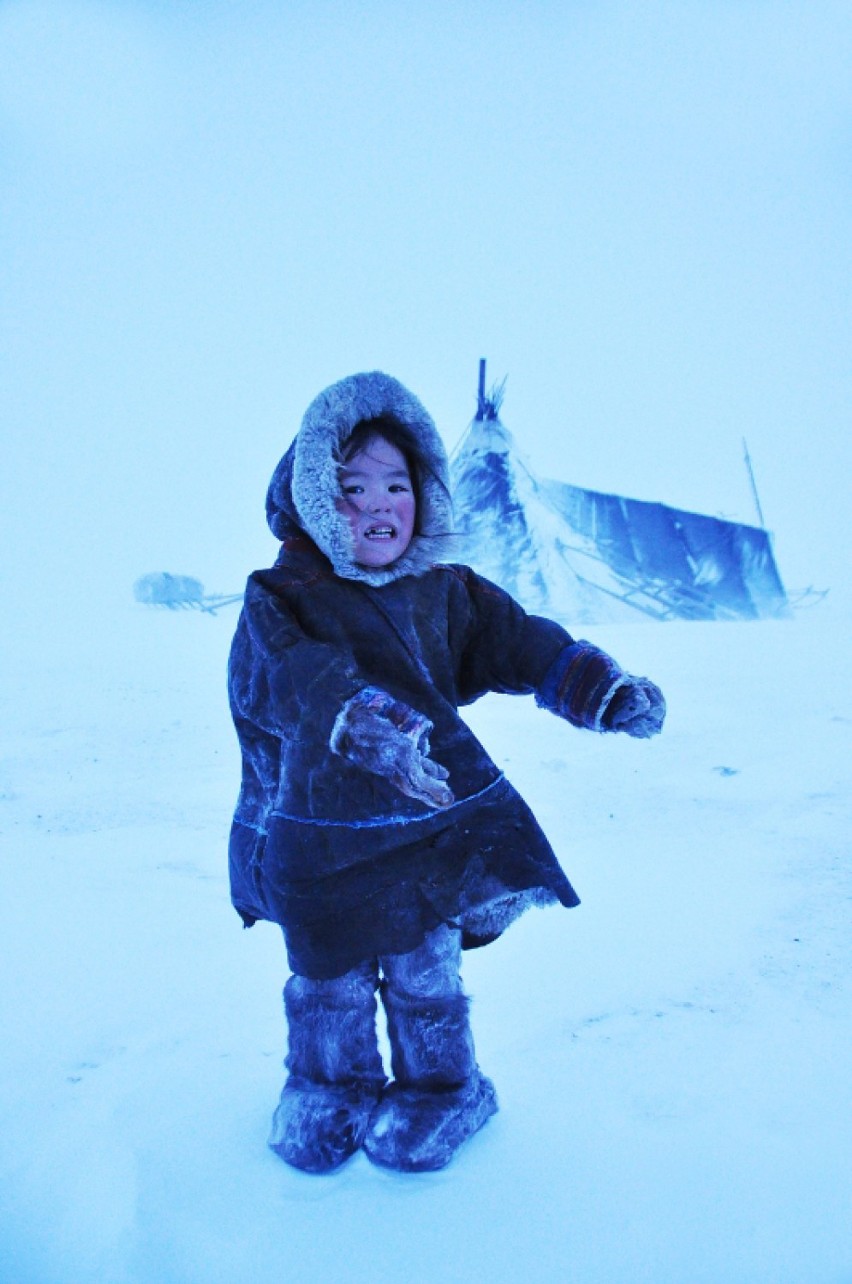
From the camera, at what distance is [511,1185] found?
3.10 feet

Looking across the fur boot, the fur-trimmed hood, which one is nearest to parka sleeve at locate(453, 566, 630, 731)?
the fur-trimmed hood

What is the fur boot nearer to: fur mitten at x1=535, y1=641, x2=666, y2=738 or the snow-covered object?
fur mitten at x1=535, y1=641, x2=666, y2=738

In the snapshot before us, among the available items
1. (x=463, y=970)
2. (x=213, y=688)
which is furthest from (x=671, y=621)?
(x=463, y=970)

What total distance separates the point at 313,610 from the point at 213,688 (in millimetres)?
2715

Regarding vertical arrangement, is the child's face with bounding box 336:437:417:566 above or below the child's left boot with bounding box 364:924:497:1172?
above

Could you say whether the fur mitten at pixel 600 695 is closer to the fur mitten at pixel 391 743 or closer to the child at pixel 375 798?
the child at pixel 375 798

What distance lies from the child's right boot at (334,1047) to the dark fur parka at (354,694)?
9 cm

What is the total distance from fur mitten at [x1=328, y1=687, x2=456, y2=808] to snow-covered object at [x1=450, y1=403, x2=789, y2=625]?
15.0 ft

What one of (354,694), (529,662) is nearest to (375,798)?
(354,694)

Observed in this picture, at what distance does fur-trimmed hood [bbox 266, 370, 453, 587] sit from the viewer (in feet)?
3.43

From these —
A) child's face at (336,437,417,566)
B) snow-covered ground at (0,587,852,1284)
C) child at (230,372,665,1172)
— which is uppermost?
child's face at (336,437,417,566)

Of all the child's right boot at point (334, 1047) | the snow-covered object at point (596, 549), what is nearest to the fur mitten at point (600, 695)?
the child's right boot at point (334, 1047)

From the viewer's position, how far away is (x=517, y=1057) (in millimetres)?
1204

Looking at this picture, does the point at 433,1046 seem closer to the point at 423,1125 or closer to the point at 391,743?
the point at 423,1125
